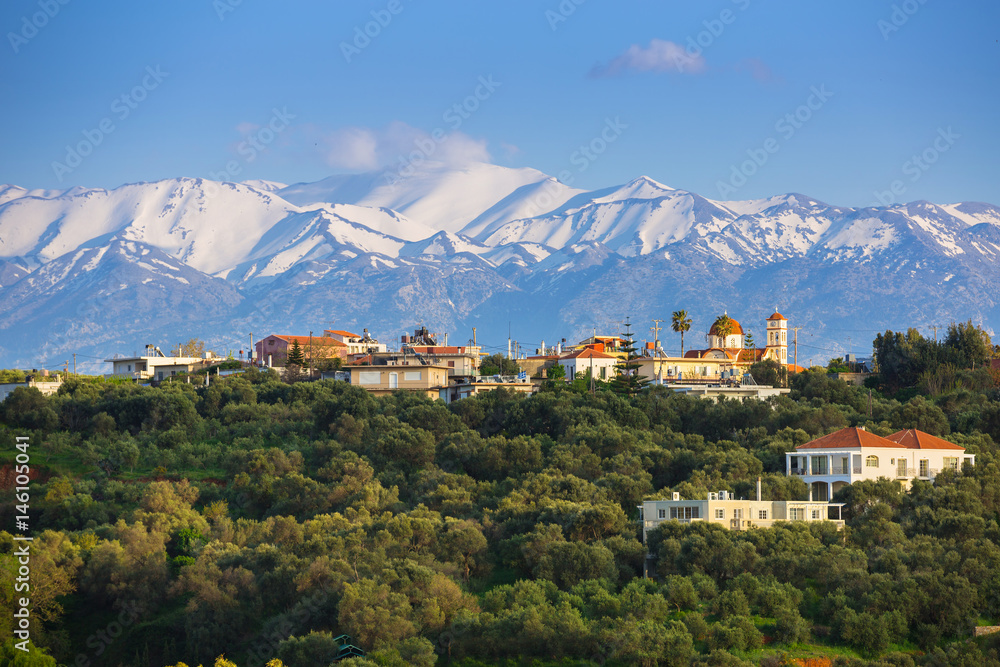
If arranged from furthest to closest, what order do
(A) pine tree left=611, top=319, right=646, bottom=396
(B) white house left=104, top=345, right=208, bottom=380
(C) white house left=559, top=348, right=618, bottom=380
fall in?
(B) white house left=104, top=345, right=208, bottom=380 < (C) white house left=559, top=348, right=618, bottom=380 < (A) pine tree left=611, top=319, right=646, bottom=396

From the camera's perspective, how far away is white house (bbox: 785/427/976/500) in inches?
2454

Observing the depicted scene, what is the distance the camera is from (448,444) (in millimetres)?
74500

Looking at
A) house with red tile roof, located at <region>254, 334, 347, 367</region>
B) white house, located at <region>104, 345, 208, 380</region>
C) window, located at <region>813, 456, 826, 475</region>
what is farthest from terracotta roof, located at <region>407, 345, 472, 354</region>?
window, located at <region>813, 456, 826, 475</region>

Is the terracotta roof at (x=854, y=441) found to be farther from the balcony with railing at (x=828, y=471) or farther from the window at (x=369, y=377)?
the window at (x=369, y=377)

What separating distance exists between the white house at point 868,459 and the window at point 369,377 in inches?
1659

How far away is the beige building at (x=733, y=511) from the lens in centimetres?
5772

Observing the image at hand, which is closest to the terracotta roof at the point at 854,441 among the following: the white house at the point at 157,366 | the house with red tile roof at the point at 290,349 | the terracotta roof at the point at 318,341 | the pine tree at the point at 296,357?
the pine tree at the point at 296,357

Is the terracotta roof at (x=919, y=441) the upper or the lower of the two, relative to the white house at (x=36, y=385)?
lower

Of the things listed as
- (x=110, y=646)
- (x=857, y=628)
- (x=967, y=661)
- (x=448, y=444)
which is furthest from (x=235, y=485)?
(x=967, y=661)

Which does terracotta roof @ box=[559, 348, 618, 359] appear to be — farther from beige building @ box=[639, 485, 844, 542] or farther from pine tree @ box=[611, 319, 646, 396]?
beige building @ box=[639, 485, 844, 542]

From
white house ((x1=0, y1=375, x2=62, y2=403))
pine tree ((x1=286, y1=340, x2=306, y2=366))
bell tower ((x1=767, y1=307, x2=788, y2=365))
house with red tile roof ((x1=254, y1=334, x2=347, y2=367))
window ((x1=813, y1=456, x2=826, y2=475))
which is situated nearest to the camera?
window ((x1=813, y1=456, x2=826, y2=475))

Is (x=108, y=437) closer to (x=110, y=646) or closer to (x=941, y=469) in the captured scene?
(x=110, y=646)

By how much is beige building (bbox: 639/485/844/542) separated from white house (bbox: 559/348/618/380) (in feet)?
140

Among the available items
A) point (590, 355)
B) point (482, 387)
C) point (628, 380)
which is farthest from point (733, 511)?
point (590, 355)
